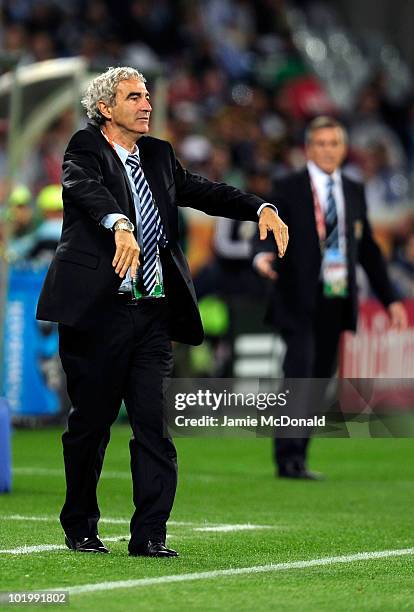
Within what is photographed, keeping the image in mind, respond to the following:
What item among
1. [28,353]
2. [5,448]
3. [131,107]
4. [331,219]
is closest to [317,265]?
[331,219]

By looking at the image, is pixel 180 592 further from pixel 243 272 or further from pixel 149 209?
pixel 243 272

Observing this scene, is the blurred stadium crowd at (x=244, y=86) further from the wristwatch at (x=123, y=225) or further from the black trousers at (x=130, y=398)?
the wristwatch at (x=123, y=225)

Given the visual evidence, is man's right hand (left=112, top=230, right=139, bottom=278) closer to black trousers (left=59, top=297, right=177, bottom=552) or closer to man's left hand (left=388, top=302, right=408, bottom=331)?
black trousers (left=59, top=297, right=177, bottom=552)

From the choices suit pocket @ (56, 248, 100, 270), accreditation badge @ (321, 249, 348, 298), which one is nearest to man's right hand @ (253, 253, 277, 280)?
accreditation badge @ (321, 249, 348, 298)

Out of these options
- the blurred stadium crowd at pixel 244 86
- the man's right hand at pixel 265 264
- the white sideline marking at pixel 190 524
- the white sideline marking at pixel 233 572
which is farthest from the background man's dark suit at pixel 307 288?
the blurred stadium crowd at pixel 244 86

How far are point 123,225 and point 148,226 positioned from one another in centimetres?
44

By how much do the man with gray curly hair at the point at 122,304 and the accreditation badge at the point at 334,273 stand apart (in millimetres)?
3851

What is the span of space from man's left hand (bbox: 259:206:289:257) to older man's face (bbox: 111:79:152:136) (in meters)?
0.63

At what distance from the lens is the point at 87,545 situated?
6938mm

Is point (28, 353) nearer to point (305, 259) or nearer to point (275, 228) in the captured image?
point (305, 259)

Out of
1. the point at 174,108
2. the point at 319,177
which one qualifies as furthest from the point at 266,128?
the point at 319,177

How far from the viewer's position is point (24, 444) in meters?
13.3

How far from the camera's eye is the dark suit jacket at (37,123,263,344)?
668cm

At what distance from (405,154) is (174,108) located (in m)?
5.03
